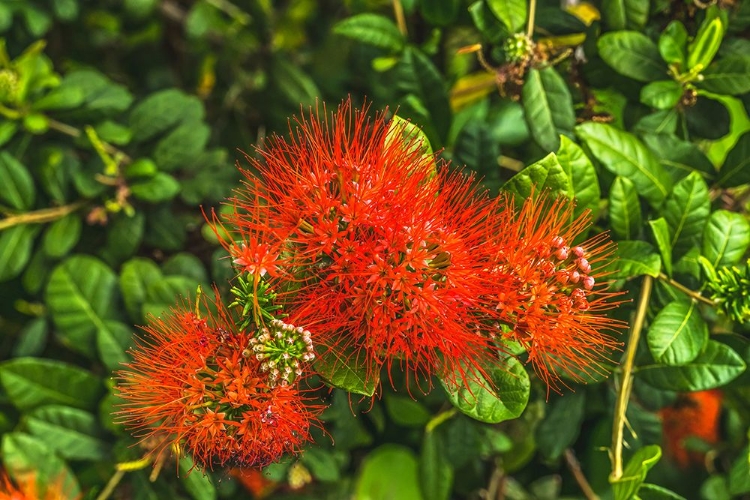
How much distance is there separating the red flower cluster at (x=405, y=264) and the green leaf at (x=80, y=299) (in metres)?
0.70

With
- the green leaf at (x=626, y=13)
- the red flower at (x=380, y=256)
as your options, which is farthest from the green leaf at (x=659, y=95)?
the red flower at (x=380, y=256)

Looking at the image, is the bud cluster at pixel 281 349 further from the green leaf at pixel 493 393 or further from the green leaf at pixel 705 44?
the green leaf at pixel 705 44

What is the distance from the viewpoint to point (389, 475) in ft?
6.19

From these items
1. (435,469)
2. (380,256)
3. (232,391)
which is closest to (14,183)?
(232,391)

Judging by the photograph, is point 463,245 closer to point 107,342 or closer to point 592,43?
point 592,43

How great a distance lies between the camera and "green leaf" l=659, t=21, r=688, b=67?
1.33 m

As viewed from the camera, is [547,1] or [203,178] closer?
[547,1]

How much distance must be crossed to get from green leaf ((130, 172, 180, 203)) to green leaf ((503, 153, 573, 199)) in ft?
2.85

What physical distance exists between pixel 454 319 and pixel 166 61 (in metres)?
1.71

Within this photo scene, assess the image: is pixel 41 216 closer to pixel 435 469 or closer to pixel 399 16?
pixel 399 16

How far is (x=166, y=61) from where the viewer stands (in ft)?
7.75

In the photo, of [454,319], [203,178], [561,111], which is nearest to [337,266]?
[454,319]

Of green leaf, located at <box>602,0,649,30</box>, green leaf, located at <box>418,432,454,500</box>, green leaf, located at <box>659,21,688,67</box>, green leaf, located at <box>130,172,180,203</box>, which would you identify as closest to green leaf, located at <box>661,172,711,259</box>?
green leaf, located at <box>659,21,688,67</box>

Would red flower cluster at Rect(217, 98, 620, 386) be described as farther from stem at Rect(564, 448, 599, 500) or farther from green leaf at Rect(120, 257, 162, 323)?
stem at Rect(564, 448, 599, 500)
